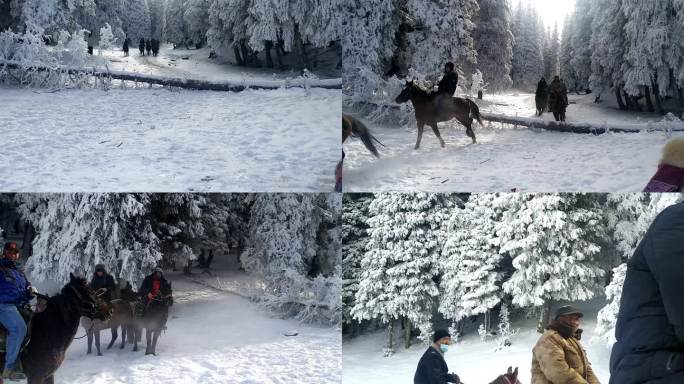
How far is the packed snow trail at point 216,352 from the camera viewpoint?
2.34 meters

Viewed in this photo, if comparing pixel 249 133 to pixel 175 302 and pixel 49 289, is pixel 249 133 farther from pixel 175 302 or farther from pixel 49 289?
pixel 49 289

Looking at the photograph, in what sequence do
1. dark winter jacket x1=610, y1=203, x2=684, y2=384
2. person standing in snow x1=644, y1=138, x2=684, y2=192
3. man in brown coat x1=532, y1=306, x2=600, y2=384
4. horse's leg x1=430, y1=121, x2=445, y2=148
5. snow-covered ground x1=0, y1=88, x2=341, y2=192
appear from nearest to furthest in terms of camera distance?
dark winter jacket x1=610, y1=203, x2=684, y2=384 < man in brown coat x1=532, y1=306, x2=600, y2=384 < person standing in snow x1=644, y1=138, x2=684, y2=192 < snow-covered ground x1=0, y1=88, x2=341, y2=192 < horse's leg x1=430, y1=121, x2=445, y2=148

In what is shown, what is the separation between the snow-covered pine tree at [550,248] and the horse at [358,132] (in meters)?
0.61

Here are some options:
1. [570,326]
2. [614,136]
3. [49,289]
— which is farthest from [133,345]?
[614,136]

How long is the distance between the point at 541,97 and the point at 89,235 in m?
1.83

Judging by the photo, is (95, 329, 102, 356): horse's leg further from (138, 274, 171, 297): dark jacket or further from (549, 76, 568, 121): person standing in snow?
(549, 76, 568, 121): person standing in snow

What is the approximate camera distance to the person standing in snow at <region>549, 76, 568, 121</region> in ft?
7.68

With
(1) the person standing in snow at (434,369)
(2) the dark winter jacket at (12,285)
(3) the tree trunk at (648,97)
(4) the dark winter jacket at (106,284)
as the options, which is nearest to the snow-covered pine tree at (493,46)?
(3) the tree trunk at (648,97)

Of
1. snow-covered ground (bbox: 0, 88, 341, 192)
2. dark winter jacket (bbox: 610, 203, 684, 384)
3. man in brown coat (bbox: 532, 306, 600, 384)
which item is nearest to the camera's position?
dark winter jacket (bbox: 610, 203, 684, 384)

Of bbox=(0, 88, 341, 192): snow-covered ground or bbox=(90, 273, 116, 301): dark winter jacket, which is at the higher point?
bbox=(0, 88, 341, 192): snow-covered ground

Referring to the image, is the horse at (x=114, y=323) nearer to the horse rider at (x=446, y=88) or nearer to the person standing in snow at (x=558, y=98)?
the horse rider at (x=446, y=88)

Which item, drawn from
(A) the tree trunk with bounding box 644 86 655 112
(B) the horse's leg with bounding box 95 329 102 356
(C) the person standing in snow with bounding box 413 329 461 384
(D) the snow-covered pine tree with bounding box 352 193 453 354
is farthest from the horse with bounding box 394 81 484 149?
(B) the horse's leg with bounding box 95 329 102 356

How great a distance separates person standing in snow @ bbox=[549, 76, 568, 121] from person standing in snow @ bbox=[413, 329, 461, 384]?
101cm

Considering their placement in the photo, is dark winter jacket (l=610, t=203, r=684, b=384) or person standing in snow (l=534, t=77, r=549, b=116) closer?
dark winter jacket (l=610, t=203, r=684, b=384)
